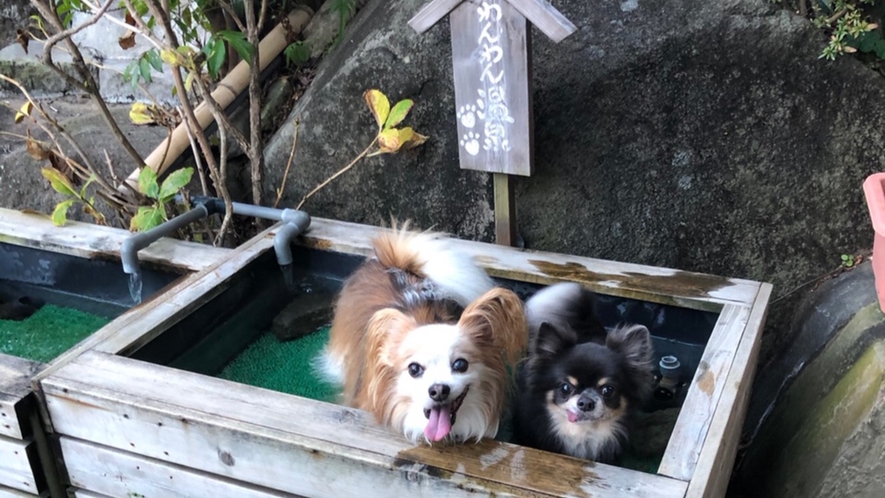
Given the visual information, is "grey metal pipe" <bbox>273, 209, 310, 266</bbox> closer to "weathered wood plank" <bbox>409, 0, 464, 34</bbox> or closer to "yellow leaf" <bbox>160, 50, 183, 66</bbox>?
"yellow leaf" <bbox>160, 50, 183, 66</bbox>

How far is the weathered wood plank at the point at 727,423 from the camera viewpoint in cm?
154

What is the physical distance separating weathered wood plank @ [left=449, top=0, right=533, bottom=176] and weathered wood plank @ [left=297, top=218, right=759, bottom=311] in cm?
34

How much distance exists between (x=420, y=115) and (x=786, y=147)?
153 centimetres

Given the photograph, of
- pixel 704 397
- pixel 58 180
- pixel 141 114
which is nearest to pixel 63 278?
pixel 58 180

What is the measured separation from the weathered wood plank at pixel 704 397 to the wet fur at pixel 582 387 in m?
0.16

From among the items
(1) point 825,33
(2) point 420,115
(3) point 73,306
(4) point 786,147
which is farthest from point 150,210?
(1) point 825,33

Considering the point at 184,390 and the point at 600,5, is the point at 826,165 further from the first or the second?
the point at 184,390

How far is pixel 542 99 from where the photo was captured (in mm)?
3010

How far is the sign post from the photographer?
2.37 m

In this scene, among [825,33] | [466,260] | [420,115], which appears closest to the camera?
[466,260]

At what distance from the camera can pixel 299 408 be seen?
179 cm

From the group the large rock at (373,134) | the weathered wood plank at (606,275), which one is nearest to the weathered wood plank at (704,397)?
the weathered wood plank at (606,275)

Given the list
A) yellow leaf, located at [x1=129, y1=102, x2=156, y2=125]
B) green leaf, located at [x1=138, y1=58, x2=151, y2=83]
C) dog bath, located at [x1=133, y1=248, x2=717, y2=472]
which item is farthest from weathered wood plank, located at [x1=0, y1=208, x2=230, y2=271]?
green leaf, located at [x1=138, y1=58, x2=151, y2=83]

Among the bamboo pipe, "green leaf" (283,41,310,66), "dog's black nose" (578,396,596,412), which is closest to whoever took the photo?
"dog's black nose" (578,396,596,412)
